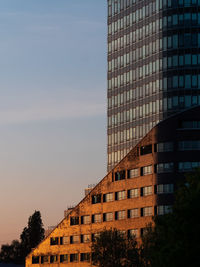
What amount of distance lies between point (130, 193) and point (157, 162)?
1104 cm

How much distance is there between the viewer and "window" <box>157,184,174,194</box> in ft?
516

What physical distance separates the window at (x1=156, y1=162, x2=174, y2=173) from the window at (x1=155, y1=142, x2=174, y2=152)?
9.90ft

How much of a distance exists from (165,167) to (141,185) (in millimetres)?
7782

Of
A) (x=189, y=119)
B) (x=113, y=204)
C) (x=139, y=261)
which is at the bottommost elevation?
(x=139, y=261)

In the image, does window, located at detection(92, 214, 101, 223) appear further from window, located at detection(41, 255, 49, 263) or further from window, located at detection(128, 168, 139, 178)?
window, located at detection(41, 255, 49, 263)

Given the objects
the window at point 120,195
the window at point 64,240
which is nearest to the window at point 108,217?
the window at point 120,195

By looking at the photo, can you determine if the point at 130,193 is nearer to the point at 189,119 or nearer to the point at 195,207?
the point at 189,119

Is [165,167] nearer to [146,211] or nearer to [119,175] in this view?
[146,211]

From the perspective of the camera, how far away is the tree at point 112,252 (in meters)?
120

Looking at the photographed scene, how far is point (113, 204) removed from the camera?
6693 inches

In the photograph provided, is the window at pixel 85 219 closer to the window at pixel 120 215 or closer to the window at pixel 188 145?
the window at pixel 120 215

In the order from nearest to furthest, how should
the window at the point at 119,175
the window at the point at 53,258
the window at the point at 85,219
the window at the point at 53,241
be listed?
1. the window at the point at 119,175
2. the window at the point at 85,219
3. the window at the point at 53,258
4. the window at the point at 53,241

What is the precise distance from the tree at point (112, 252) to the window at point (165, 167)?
37316mm

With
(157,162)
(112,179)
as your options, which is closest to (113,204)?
(112,179)
